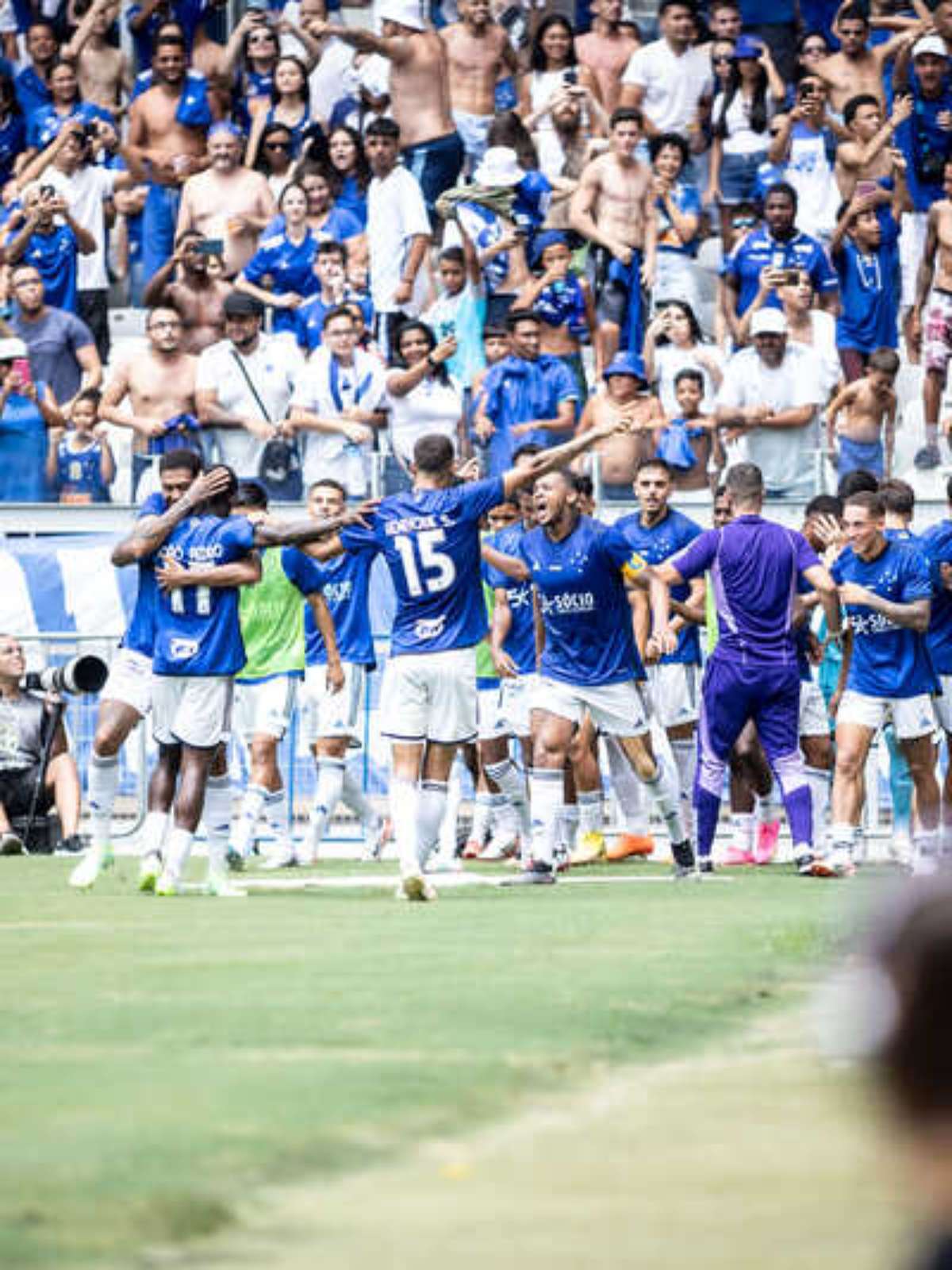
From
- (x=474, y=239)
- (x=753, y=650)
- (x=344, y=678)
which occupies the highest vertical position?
(x=474, y=239)

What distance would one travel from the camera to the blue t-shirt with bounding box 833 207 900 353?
20750mm

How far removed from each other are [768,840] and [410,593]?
15.1 ft

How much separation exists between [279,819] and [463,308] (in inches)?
218

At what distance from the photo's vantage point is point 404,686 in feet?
43.9

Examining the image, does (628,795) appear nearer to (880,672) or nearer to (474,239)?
(880,672)

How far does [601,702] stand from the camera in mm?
14680

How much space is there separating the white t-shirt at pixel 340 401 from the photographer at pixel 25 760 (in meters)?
2.90

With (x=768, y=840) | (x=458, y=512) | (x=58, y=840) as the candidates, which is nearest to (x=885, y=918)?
(x=458, y=512)

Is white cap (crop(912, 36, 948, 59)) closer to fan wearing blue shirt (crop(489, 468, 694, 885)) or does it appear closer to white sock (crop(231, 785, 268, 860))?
fan wearing blue shirt (crop(489, 468, 694, 885))

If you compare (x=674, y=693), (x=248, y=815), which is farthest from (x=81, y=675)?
(x=674, y=693)

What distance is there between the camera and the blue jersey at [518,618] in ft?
57.6

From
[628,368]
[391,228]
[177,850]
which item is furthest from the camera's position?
[391,228]

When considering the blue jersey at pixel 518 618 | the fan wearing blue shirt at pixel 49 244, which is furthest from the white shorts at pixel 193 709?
the fan wearing blue shirt at pixel 49 244

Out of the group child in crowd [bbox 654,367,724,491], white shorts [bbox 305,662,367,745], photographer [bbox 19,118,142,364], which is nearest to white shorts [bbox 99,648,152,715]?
white shorts [bbox 305,662,367,745]
